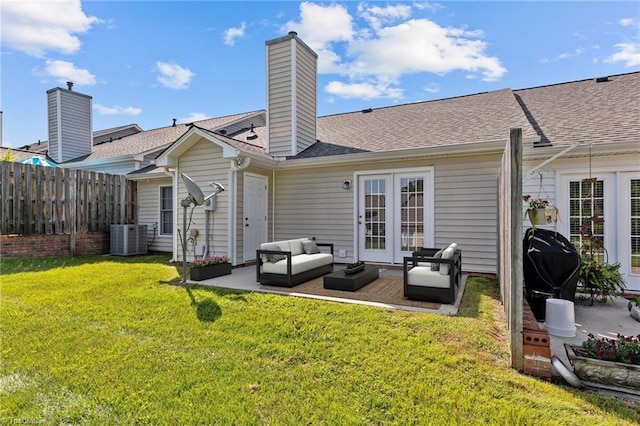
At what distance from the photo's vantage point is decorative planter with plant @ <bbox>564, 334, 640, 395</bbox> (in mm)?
2484

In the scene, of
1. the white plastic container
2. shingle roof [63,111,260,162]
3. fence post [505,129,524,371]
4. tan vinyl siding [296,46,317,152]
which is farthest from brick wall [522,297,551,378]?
shingle roof [63,111,260,162]

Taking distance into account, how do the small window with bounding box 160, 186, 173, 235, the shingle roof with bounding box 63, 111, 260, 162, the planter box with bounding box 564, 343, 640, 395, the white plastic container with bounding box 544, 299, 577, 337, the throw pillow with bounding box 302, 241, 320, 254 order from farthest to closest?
the shingle roof with bounding box 63, 111, 260, 162 → the small window with bounding box 160, 186, 173, 235 → the throw pillow with bounding box 302, 241, 320, 254 → the white plastic container with bounding box 544, 299, 577, 337 → the planter box with bounding box 564, 343, 640, 395

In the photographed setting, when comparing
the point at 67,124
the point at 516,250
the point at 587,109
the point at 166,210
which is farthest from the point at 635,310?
the point at 67,124

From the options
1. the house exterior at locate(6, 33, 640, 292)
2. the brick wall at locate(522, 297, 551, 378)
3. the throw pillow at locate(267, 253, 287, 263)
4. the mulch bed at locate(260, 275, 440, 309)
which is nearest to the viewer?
the brick wall at locate(522, 297, 551, 378)

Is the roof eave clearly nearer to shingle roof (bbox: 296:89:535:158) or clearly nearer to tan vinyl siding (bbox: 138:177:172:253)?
shingle roof (bbox: 296:89:535:158)

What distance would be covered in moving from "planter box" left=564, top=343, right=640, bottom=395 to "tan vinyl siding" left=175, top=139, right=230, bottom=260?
680 cm

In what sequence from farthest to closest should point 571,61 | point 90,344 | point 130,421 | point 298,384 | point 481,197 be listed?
point 571,61
point 481,197
point 90,344
point 298,384
point 130,421

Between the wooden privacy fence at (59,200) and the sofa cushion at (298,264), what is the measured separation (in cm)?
718

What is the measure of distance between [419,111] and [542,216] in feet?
20.3

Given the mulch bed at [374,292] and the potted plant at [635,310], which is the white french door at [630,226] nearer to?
the potted plant at [635,310]

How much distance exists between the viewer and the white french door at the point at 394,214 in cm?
729

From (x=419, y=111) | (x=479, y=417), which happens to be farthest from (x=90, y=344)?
(x=419, y=111)

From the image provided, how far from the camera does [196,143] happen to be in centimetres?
815

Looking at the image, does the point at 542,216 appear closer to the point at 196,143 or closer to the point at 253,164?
the point at 253,164
